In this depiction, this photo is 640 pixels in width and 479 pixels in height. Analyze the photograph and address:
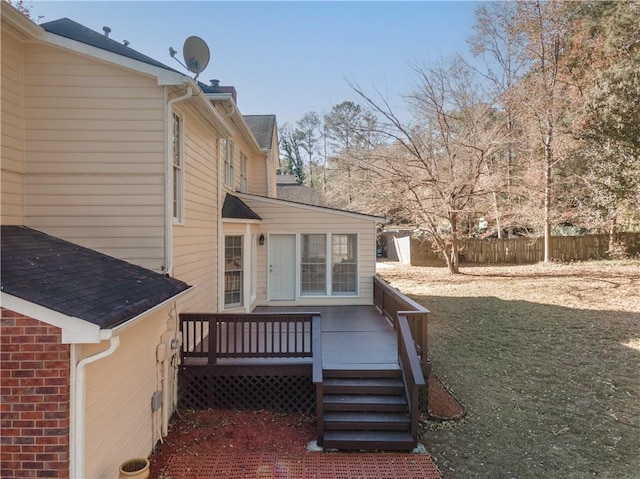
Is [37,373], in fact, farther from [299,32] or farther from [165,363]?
[299,32]

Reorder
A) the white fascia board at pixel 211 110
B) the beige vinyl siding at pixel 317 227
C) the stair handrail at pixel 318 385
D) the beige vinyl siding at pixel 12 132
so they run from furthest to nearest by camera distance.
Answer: the beige vinyl siding at pixel 317 227
the white fascia board at pixel 211 110
the stair handrail at pixel 318 385
the beige vinyl siding at pixel 12 132

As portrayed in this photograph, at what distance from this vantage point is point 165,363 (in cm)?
508

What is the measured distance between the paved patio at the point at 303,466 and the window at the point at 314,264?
6.52 metres

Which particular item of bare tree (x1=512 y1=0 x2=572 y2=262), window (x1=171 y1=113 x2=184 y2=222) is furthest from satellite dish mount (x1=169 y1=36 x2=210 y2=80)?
bare tree (x1=512 y1=0 x2=572 y2=262)

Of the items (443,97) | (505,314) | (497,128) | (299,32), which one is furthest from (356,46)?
(505,314)

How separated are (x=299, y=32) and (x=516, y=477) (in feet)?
34.3

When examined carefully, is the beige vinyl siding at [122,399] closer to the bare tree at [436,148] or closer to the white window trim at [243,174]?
the white window trim at [243,174]

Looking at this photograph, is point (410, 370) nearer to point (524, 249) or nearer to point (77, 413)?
point (77, 413)

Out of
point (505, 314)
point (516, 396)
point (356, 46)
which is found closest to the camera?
point (516, 396)

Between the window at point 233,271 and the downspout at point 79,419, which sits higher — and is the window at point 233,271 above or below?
above

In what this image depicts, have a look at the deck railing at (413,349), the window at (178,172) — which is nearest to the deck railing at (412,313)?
the deck railing at (413,349)

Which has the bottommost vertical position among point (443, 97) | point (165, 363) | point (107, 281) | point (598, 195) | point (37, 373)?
point (165, 363)

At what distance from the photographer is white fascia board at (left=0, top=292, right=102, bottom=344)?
2869 millimetres

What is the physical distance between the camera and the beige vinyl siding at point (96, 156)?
16.7ft
